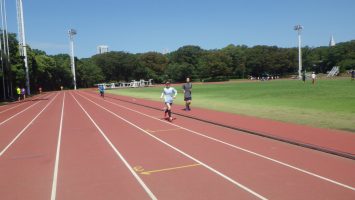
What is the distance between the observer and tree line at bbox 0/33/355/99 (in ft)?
340

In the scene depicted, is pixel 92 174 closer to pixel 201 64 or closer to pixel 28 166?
pixel 28 166

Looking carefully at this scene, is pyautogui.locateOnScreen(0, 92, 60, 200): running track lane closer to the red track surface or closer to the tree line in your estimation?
the red track surface

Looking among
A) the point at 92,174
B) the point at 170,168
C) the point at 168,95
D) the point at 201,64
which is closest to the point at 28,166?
the point at 92,174

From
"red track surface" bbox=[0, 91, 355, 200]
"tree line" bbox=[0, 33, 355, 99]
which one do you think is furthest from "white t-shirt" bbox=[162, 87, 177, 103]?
"tree line" bbox=[0, 33, 355, 99]

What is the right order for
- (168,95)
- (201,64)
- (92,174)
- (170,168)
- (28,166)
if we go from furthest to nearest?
(201,64), (168,95), (28,166), (170,168), (92,174)

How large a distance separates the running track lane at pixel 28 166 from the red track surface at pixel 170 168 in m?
0.02

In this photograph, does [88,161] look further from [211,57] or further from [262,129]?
[211,57]

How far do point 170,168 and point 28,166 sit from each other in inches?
137

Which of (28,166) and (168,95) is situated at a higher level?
(168,95)

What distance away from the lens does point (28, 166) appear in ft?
30.0

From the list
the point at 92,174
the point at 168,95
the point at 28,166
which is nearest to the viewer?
the point at 92,174

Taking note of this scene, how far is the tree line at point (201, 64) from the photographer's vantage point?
104 m

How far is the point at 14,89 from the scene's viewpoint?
2186 inches

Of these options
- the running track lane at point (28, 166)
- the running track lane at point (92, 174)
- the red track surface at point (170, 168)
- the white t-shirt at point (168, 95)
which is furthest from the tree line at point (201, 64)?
the running track lane at point (92, 174)
